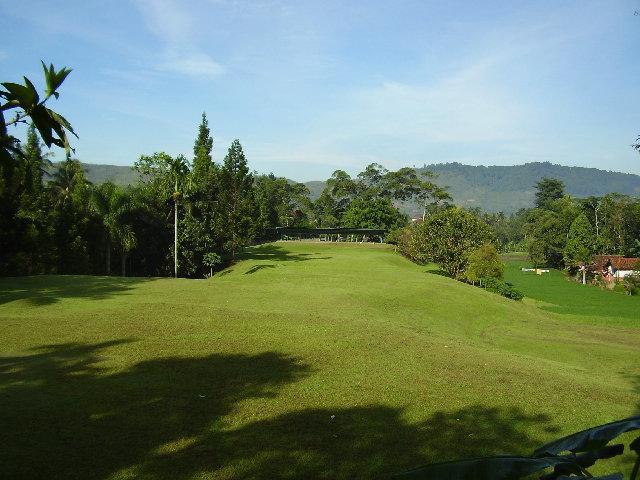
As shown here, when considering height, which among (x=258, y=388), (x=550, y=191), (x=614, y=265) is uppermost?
(x=550, y=191)

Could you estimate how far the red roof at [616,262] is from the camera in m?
67.3

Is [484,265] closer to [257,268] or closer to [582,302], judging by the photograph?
[582,302]

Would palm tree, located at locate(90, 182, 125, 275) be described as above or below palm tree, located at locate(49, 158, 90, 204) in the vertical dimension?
below

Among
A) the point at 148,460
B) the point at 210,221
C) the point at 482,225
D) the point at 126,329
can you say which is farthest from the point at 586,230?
the point at 148,460

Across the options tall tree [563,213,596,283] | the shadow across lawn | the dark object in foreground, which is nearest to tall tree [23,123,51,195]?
the shadow across lawn

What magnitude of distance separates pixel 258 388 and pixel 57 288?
15.3 meters

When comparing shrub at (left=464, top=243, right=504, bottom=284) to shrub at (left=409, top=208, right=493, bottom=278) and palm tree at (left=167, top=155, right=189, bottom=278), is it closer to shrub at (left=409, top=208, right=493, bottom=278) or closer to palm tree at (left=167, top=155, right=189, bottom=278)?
shrub at (left=409, top=208, right=493, bottom=278)

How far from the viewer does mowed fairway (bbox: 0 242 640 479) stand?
24.2 ft

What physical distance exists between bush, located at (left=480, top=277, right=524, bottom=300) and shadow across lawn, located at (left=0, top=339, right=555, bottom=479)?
118 ft

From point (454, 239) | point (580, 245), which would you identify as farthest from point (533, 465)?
point (580, 245)

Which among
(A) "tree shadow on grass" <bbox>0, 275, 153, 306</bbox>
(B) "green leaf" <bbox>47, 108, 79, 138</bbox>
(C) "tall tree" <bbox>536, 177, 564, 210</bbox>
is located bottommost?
(A) "tree shadow on grass" <bbox>0, 275, 153, 306</bbox>

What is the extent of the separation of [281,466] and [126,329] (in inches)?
385

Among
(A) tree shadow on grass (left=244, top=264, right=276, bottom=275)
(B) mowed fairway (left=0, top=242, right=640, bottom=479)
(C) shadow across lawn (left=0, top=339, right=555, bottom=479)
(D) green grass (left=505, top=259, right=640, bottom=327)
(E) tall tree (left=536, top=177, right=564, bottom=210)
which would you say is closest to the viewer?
(C) shadow across lawn (left=0, top=339, right=555, bottom=479)

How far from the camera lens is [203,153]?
5259cm
